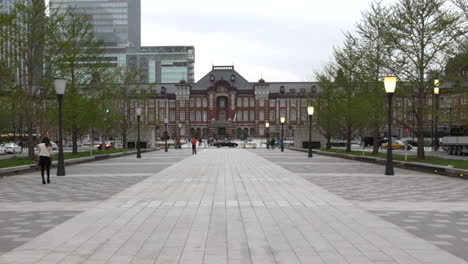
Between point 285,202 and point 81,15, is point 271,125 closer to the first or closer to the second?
point 81,15

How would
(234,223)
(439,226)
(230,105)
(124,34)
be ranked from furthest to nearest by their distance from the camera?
(124,34) < (230,105) < (234,223) < (439,226)

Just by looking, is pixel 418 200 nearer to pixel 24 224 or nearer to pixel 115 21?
pixel 24 224

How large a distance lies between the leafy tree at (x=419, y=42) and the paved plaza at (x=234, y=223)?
1116 cm

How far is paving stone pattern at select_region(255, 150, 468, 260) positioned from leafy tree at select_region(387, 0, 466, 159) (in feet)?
26.6

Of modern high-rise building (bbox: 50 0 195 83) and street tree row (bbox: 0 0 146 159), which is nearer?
street tree row (bbox: 0 0 146 159)

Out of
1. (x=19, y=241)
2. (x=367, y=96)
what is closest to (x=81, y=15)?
(x=367, y=96)

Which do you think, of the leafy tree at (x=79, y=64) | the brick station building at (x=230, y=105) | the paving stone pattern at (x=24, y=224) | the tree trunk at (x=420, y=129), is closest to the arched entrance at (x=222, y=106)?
the brick station building at (x=230, y=105)

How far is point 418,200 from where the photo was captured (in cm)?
1110

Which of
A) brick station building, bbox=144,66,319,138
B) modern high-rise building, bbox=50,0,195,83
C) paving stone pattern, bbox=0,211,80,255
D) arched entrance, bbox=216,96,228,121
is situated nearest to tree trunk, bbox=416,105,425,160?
paving stone pattern, bbox=0,211,80,255

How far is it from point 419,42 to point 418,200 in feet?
51.5

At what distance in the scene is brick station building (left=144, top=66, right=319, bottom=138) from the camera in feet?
395

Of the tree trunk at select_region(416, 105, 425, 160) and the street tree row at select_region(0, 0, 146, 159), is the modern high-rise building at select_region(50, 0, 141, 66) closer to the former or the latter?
the street tree row at select_region(0, 0, 146, 159)

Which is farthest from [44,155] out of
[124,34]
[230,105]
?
[124,34]

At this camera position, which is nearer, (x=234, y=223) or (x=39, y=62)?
(x=234, y=223)
